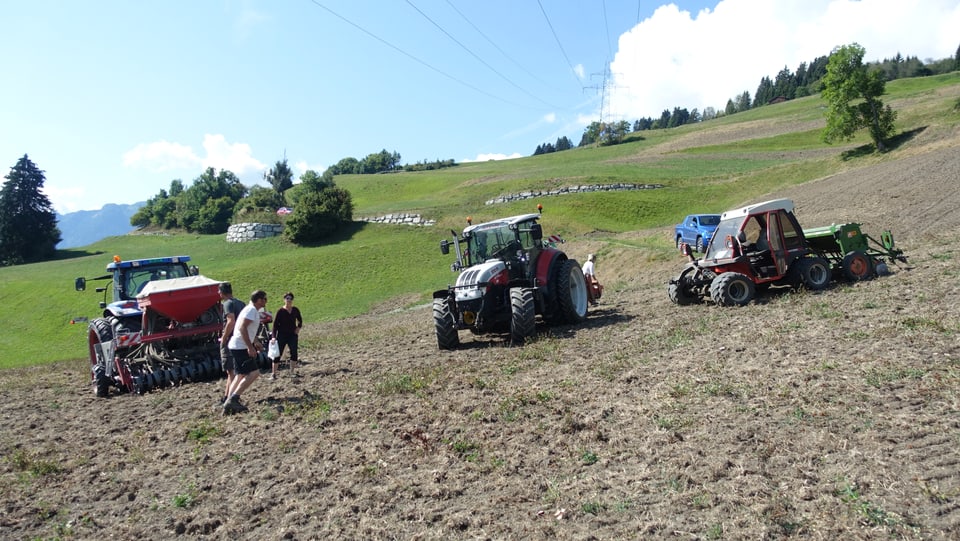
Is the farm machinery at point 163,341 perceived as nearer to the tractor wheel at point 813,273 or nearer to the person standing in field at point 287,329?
the person standing in field at point 287,329

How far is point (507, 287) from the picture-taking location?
12219 mm

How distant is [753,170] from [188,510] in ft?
177

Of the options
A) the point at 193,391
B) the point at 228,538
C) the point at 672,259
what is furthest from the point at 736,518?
the point at 672,259

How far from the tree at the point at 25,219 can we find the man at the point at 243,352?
62.0m

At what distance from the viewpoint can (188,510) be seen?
545 cm

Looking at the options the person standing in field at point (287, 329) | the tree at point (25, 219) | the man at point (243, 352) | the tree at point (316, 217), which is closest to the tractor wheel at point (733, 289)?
the person standing in field at point (287, 329)

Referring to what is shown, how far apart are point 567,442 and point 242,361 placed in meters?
5.00

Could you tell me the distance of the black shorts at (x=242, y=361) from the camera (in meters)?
8.54

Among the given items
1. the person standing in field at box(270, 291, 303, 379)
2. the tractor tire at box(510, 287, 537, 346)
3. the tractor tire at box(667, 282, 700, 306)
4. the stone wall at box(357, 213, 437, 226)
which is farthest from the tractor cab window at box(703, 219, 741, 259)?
the stone wall at box(357, 213, 437, 226)

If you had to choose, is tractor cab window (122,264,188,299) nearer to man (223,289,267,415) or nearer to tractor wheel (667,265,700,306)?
man (223,289,267,415)

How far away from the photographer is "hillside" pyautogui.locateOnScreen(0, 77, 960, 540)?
4.46m

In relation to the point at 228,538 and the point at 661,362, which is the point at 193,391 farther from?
the point at 661,362

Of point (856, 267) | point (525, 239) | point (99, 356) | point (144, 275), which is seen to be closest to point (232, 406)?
point (99, 356)

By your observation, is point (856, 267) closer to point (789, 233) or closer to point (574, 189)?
point (789, 233)
